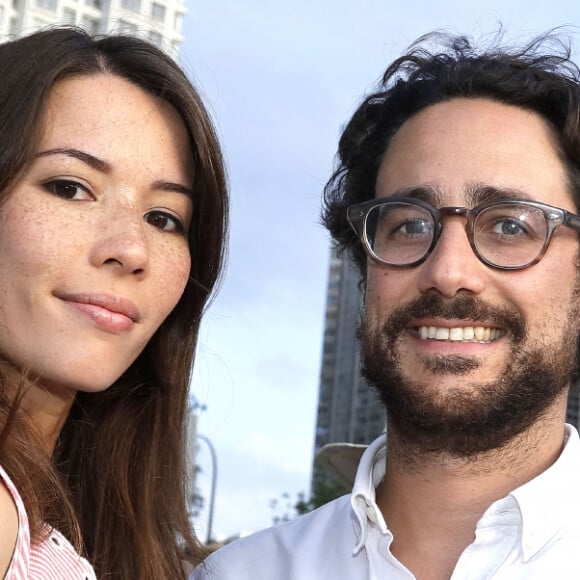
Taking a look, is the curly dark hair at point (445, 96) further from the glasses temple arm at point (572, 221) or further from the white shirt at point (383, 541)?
the white shirt at point (383, 541)

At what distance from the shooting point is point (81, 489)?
4.15 meters

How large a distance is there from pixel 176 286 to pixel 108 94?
728 millimetres

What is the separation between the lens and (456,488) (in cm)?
389

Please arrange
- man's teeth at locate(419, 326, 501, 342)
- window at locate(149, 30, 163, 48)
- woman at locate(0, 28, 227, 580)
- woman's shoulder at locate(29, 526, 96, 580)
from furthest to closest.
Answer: window at locate(149, 30, 163, 48) < man's teeth at locate(419, 326, 501, 342) < woman at locate(0, 28, 227, 580) < woman's shoulder at locate(29, 526, 96, 580)

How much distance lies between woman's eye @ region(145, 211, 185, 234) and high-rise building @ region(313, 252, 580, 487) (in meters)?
99.3

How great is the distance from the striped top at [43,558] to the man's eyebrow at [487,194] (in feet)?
6.10

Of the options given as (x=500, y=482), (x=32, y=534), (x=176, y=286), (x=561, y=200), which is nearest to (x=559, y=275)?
(x=561, y=200)

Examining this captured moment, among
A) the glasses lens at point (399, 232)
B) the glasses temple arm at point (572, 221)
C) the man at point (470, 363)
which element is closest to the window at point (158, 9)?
the glasses lens at point (399, 232)

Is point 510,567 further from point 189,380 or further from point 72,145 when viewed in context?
point 72,145

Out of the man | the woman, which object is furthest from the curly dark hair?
the woman

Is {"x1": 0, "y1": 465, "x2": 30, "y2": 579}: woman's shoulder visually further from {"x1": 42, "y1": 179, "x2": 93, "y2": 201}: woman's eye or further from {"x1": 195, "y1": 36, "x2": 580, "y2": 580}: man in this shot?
{"x1": 195, "y1": 36, "x2": 580, "y2": 580}: man

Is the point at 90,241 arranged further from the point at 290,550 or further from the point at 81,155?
the point at 290,550

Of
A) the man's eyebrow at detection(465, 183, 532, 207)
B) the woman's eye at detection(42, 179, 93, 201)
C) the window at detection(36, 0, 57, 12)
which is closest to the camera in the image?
the woman's eye at detection(42, 179, 93, 201)

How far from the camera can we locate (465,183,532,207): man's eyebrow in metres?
3.99
